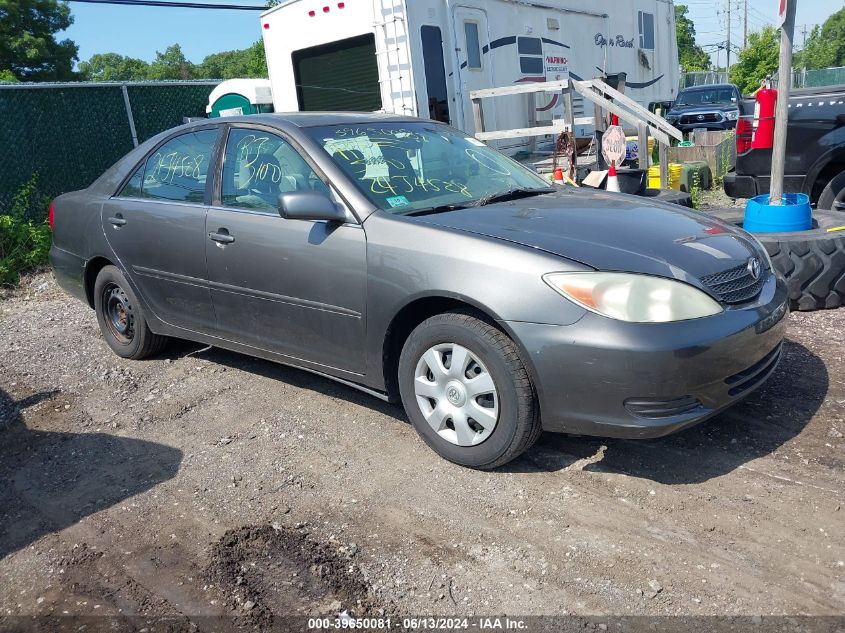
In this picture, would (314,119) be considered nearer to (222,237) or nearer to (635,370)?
(222,237)

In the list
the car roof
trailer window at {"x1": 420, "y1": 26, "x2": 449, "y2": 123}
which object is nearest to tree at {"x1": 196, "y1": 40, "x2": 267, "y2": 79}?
trailer window at {"x1": 420, "y1": 26, "x2": 449, "y2": 123}

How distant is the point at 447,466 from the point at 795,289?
3025mm

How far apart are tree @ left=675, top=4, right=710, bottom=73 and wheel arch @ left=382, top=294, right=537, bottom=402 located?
67129mm

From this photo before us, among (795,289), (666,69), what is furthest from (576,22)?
(795,289)

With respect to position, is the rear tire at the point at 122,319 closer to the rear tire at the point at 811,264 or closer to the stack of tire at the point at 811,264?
the rear tire at the point at 811,264

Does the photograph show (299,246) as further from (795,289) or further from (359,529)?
(795,289)

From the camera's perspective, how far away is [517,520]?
10.1 feet

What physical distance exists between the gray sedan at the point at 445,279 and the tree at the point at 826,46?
7452 centimetres

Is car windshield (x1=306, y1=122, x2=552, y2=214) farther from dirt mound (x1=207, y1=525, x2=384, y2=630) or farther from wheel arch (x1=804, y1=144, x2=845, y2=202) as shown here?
wheel arch (x1=804, y1=144, x2=845, y2=202)

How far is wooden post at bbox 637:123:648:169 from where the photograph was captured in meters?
7.86

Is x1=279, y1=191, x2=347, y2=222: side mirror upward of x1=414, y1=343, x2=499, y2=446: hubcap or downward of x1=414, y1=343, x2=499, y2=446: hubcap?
upward

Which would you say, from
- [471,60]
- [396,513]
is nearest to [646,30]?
[471,60]

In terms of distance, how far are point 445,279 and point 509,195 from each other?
0.99 meters

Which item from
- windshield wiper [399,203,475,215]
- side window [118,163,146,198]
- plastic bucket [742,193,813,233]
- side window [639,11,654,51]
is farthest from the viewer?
side window [639,11,654,51]
